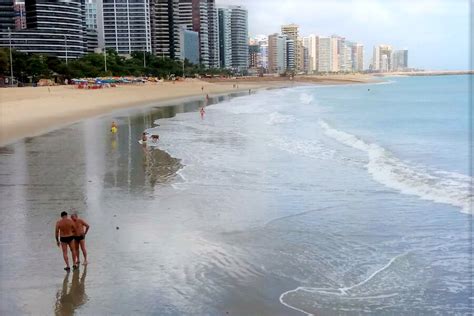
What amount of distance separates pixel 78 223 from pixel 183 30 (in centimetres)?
17391

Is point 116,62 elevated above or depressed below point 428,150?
above

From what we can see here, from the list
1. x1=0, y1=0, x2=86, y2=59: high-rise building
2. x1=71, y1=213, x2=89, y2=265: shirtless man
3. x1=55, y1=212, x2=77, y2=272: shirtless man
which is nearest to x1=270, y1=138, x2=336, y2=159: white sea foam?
x1=71, y1=213, x2=89, y2=265: shirtless man

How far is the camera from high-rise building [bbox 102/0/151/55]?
157125 mm

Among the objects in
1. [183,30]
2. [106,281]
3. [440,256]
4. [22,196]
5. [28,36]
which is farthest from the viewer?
[183,30]

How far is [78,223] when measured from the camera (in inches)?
346

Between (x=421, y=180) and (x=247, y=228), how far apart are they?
691 centimetres

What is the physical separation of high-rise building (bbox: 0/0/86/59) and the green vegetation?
14.8 metres

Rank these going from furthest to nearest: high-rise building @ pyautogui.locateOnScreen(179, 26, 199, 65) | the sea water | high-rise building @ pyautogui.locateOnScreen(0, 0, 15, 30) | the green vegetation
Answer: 1. high-rise building @ pyautogui.locateOnScreen(179, 26, 199, 65)
2. high-rise building @ pyautogui.locateOnScreen(0, 0, 15, 30)
3. the green vegetation
4. the sea water

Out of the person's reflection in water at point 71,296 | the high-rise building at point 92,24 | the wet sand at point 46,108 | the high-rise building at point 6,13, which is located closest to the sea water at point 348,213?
the person's reflection in water at point 71,296

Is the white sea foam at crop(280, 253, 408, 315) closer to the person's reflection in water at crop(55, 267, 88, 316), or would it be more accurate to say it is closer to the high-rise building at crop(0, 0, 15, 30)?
the person's reflection in water at crop(55, 267, 88, 316)

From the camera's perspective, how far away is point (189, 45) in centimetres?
18075

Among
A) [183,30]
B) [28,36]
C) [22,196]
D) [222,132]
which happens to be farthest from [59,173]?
[183,30]

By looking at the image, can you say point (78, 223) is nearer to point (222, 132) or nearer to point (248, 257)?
point (248, 257)

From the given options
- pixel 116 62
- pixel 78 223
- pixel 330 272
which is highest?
pixel 116 62
